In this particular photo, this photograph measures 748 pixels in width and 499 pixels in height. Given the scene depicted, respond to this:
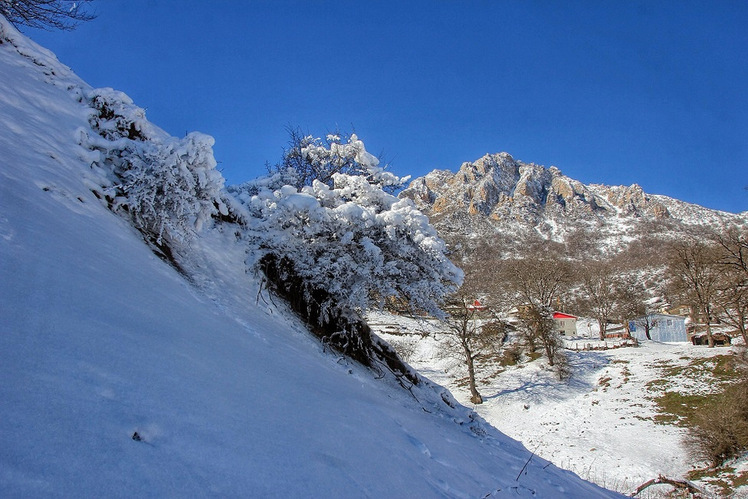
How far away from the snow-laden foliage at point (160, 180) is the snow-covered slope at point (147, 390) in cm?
41

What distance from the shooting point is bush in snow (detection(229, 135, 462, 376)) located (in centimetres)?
706

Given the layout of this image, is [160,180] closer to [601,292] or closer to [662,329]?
[601,292]

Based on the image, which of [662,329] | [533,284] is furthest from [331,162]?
[662,329]

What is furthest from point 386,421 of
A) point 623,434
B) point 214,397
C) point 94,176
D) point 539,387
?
point 539,387

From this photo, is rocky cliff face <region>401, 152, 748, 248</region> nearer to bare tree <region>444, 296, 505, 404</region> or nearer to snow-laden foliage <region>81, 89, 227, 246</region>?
bare tree <region>444, 296, 505, 404</region>

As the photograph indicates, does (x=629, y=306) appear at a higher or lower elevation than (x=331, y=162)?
higher

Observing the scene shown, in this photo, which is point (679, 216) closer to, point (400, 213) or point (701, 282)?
point (701, 282)

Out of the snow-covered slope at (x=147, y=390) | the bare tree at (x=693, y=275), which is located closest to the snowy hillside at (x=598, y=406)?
the snow-covered slope at (x=147, y=390)

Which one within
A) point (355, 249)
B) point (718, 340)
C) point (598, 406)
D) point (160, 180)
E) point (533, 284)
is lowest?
point (598, 406)

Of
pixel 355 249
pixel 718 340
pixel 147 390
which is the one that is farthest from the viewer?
pixel 718 340

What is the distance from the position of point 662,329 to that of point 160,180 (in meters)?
57.6

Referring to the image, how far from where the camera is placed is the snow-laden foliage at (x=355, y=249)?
7.04 metres

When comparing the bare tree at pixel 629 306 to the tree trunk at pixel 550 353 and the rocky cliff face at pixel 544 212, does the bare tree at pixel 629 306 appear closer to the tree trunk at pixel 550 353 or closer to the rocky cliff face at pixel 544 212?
the tree trunk at pixel 550 353

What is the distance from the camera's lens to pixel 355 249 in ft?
24.1
